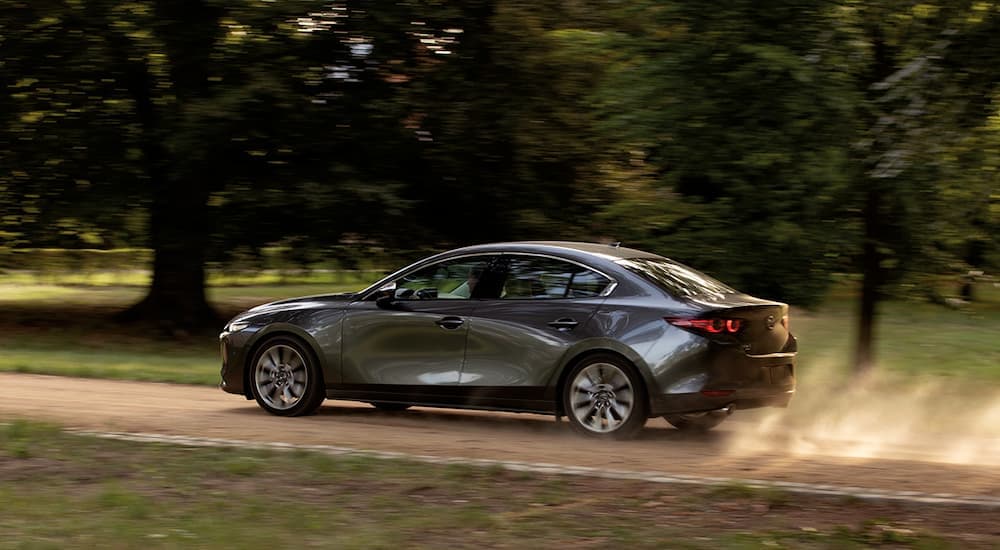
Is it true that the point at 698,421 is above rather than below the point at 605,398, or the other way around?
below

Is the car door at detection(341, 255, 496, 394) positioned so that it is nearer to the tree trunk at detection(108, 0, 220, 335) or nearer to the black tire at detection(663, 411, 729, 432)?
the black tire at detection(663, 411, 729, 432)

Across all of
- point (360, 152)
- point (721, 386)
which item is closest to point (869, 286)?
point (721, 386)

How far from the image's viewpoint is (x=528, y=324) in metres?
10.7

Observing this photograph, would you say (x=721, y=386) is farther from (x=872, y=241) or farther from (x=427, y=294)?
(x=872, y=241)

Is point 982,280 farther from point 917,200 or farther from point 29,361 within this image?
point 29,361

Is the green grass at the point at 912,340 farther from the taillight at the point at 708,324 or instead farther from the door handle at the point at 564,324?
the door handle at the point at 564,324

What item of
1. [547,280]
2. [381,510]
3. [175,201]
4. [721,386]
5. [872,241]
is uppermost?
[175,201]

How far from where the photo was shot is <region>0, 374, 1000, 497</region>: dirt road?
29.6 ft

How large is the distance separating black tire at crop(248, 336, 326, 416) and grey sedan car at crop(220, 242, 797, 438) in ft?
0.04

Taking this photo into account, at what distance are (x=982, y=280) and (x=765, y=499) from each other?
9.76 m

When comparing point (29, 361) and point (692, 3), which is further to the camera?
point (29, 361)

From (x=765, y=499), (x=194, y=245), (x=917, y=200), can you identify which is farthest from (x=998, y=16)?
(x=194, y=245)

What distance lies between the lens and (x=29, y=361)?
17906 mm

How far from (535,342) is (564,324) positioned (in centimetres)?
28
